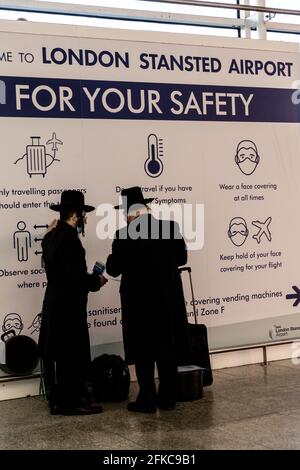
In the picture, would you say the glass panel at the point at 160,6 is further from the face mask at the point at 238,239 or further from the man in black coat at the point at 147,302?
the man in black coat at the point at 147,302

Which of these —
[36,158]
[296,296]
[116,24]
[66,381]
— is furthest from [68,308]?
[116,24]

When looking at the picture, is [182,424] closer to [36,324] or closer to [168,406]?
[168,406]

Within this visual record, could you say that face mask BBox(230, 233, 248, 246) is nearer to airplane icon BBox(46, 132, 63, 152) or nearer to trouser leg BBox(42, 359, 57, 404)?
airplane icon BBox(46, 132, 63, 152)

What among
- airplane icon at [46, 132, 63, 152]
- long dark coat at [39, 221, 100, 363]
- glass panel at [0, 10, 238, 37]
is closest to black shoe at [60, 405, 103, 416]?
long dark coat at [39, 221, 100, 363]

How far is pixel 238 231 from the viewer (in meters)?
7.50

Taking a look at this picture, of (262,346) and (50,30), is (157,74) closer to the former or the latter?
(50,30)

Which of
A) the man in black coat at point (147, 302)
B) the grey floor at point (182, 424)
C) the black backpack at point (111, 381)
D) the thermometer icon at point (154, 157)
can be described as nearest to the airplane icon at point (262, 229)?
the thermometer icon at point (154, 157)

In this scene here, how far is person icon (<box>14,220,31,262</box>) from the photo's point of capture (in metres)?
6.55

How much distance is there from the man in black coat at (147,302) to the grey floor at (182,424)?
0.21 metres

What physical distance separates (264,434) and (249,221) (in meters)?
2.80

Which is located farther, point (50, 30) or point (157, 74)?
point (157, 74)

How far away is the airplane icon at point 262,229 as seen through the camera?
7594 mm

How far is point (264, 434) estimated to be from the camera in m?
5.12

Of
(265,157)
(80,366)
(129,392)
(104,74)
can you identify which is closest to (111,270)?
(80,366)
